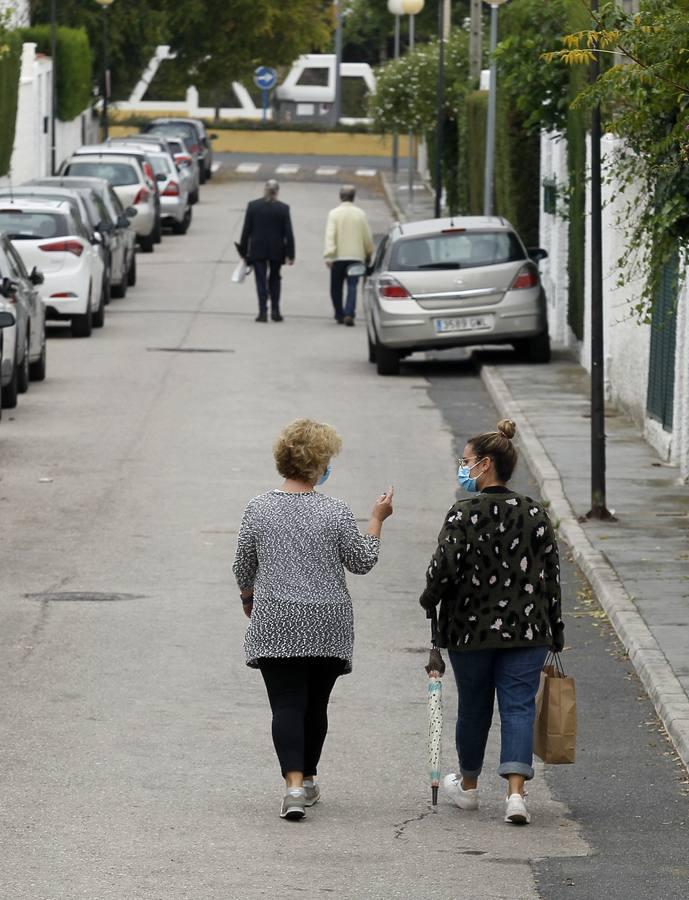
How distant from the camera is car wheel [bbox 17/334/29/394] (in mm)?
21188

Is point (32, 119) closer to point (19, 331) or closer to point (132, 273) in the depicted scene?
point (132, 273)

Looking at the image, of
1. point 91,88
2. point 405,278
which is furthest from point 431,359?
point 91,88

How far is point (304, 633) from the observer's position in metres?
7.71

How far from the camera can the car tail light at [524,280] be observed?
918 inches

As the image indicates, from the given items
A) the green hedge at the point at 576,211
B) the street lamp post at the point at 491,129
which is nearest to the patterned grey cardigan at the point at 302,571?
the green hedge at the point at 576,211

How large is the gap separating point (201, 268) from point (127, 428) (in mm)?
19576

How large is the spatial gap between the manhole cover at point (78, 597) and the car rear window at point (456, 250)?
465 inches

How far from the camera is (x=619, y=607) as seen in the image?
11492 millimetres

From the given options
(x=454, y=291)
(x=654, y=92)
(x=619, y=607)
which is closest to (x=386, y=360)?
(x=454, y=291)

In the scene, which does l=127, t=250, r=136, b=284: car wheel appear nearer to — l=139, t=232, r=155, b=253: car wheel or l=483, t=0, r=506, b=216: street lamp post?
l=483, t=0, r=506, b=216: street lamp post

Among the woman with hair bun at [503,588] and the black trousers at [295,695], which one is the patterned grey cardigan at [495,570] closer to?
the woman with hair bun at [503,588]

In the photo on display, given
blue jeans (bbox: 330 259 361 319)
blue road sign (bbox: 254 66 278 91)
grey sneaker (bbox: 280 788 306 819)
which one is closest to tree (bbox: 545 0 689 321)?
grey sneaker (bbox: 280 788 306 819)

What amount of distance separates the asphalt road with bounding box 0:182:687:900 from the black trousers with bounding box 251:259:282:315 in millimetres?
8285

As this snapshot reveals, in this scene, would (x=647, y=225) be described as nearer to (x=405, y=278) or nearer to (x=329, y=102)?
(x=405, y=278)
